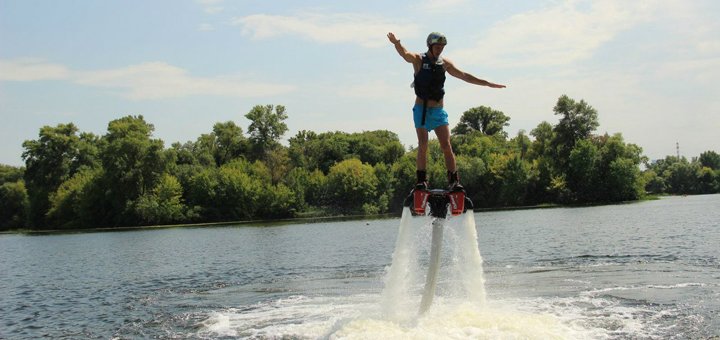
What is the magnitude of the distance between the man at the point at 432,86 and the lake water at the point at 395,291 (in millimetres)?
2189

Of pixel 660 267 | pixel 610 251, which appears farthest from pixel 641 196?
pixel 660 267

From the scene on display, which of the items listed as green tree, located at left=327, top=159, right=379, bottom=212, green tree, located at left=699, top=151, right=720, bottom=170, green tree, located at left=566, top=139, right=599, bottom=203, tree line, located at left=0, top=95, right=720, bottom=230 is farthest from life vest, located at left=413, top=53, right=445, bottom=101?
green tree, located at left=699, top=151, right=720, bottom=170

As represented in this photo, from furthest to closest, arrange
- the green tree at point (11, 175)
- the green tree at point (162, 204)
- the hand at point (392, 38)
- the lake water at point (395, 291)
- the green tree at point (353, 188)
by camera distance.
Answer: the green tree at point (11, 175), the green tree at point (353, 188), the green tree at point (162, 204), the lake water at point (395, 291), the hand at point (392, 38)

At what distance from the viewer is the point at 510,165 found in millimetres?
114500

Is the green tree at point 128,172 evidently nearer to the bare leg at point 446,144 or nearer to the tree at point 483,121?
the tree at point 483,121

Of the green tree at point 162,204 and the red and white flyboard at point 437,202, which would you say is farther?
the green tree at point 162,204

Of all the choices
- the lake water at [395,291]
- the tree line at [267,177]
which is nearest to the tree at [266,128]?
the tree line at [267,177]

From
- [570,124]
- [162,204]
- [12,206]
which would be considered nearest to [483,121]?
Result: [570,124]

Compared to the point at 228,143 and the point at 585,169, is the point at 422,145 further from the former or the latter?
the point at 228,143

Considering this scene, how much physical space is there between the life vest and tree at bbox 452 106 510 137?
5763 inches

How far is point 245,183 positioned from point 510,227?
216 ft

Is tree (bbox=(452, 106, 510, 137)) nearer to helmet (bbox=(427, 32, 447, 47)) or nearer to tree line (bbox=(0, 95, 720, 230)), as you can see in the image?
tree line (bbox=(0, 95, 720, 230))

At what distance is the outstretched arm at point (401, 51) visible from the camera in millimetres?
13812

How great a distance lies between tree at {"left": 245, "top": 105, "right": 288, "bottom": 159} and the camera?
13000 cm
